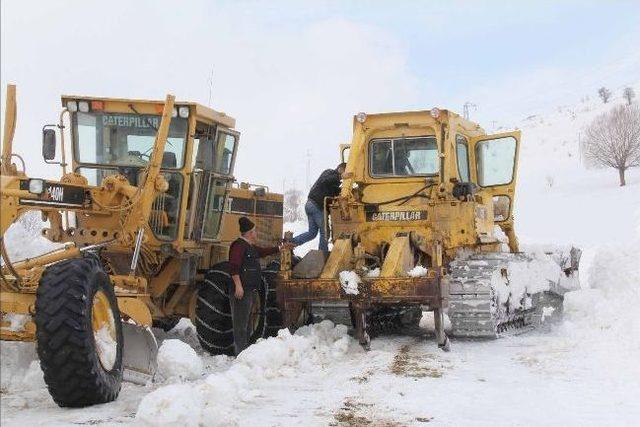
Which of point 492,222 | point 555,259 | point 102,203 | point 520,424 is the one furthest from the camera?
point 555,259

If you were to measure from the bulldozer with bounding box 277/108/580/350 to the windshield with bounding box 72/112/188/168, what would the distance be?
1857 millimetres

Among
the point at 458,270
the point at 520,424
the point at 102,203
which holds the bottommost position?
the point at 520,424

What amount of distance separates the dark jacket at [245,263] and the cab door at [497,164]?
13.4 feet

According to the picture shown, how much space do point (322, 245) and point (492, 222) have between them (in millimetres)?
2617

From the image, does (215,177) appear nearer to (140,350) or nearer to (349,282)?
(349,282)

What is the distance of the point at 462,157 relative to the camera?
11.5 meters

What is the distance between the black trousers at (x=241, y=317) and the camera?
8.99 m

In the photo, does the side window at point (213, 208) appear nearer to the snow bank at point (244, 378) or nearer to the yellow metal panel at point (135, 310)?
the snow bank at point (244, 378)

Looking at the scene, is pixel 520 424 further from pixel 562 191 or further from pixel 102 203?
pixel 562 191

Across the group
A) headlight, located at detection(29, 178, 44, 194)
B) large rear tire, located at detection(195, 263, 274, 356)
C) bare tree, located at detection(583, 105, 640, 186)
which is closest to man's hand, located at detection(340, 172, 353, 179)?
large rear tire, located at detection(195, 263, 274, 356)

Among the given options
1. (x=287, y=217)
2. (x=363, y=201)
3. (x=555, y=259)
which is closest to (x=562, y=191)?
(x=287, y=217)

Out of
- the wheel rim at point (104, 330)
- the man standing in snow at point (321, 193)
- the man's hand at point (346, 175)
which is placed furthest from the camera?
the man standing in snow at point (321, 193)

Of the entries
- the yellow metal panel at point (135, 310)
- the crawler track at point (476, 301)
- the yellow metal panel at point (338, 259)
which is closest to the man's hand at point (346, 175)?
the yellow metal panel at point (338, 259)

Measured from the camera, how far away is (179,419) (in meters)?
4.90
